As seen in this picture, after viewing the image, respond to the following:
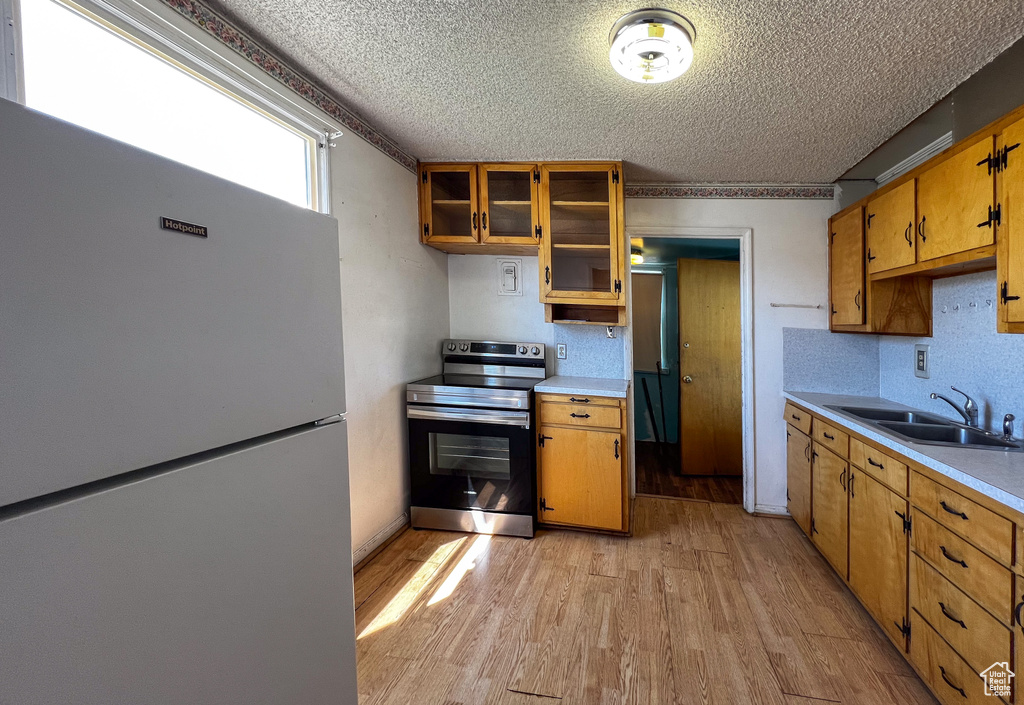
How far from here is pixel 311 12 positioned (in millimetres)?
1447

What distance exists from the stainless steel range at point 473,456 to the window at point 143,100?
1.42m

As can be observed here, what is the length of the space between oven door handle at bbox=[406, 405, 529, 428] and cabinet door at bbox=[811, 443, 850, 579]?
161cm

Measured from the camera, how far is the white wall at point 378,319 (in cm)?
224

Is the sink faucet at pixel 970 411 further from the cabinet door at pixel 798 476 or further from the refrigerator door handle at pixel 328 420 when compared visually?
the refrigerator door handle at pixel 328 420

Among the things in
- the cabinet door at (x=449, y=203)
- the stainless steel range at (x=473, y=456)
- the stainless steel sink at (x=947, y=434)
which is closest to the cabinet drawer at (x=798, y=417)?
the stainless steel sink at (x=947, y=434)

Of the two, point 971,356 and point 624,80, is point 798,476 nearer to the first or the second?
point 971,356

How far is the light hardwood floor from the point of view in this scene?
5.39 feet

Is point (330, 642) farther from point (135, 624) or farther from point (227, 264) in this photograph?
point (227, 264)

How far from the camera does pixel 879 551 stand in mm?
1849

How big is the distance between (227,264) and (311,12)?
129 cm

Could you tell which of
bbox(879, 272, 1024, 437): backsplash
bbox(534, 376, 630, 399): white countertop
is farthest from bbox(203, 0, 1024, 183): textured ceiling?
bbox(534, 376, 630, 399): white countertop

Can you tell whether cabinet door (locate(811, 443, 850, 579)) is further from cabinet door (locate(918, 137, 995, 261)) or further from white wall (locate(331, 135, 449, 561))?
white wall (locate(331, 135, 449, 561))

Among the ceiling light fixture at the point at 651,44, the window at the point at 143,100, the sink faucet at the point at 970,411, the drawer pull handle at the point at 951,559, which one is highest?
the ceiling light fixture at the point at 651,44

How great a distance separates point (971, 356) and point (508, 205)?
2493mm
